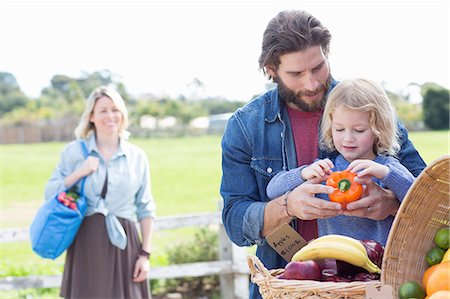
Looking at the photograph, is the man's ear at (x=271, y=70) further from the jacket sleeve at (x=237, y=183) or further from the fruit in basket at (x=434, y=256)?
the fruit in basket at (x=434, y=256)

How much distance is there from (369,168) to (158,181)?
20817mm

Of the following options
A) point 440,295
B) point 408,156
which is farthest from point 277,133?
point 440,295

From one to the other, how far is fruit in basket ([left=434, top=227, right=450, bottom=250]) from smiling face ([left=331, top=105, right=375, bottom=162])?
487 mm

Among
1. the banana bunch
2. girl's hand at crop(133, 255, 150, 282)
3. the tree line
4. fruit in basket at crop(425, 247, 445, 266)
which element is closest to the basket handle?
the banana bunch

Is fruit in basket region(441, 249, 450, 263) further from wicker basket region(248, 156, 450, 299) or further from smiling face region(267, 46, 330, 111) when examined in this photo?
smiling face region(267, 46, 330, 111)

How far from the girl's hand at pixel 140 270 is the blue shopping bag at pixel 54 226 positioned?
55cm

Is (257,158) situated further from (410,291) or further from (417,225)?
(410,291)

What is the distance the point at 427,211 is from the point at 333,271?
0.32 metres

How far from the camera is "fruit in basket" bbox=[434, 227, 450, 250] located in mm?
2189

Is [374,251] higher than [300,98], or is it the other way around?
[300,98]

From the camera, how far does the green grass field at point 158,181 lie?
1281 centimetres

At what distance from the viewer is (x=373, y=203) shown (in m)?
2.44

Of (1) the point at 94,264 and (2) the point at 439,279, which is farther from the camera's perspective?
(1) the point at 94,264

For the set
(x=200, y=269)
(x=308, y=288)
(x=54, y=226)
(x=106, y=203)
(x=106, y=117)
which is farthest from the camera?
(x=200, y=269)
